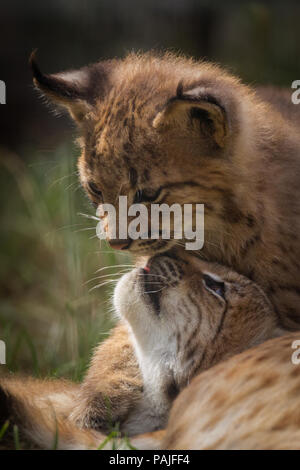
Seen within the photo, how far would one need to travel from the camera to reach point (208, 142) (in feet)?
9.96

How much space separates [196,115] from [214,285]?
0.69m

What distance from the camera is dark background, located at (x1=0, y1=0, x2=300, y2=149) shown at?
547 cm

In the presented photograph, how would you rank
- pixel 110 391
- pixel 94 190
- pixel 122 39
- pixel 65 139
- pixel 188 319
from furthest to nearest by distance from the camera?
1. pixel 122 39
2. pixel 65 139
3. pixel 94 190
4. pixel 110 391
5. pixel 188 319

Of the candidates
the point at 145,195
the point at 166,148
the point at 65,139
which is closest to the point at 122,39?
the point at 65,139

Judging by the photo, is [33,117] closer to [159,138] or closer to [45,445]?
[159,138]

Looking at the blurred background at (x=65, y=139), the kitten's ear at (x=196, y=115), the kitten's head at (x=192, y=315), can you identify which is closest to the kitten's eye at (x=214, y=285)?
the kitten's head at (x=192, y=315)

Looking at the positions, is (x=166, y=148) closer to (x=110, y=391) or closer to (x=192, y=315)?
(x=192, y=315)

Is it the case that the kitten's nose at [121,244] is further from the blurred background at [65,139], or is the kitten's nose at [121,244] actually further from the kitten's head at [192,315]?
the blurred background at [65,139]

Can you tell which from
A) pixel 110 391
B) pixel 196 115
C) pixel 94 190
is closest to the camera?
pixel 110 391

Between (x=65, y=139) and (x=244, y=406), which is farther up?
(x=65, y=139)

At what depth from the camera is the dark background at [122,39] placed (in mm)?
5469

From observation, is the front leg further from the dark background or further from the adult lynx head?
the dark background

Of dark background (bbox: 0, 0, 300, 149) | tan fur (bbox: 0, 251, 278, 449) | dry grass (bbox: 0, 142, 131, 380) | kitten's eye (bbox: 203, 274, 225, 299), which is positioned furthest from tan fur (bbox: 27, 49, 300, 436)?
dark background (bbox: 0, 0, 300, 149)

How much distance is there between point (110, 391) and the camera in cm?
279
